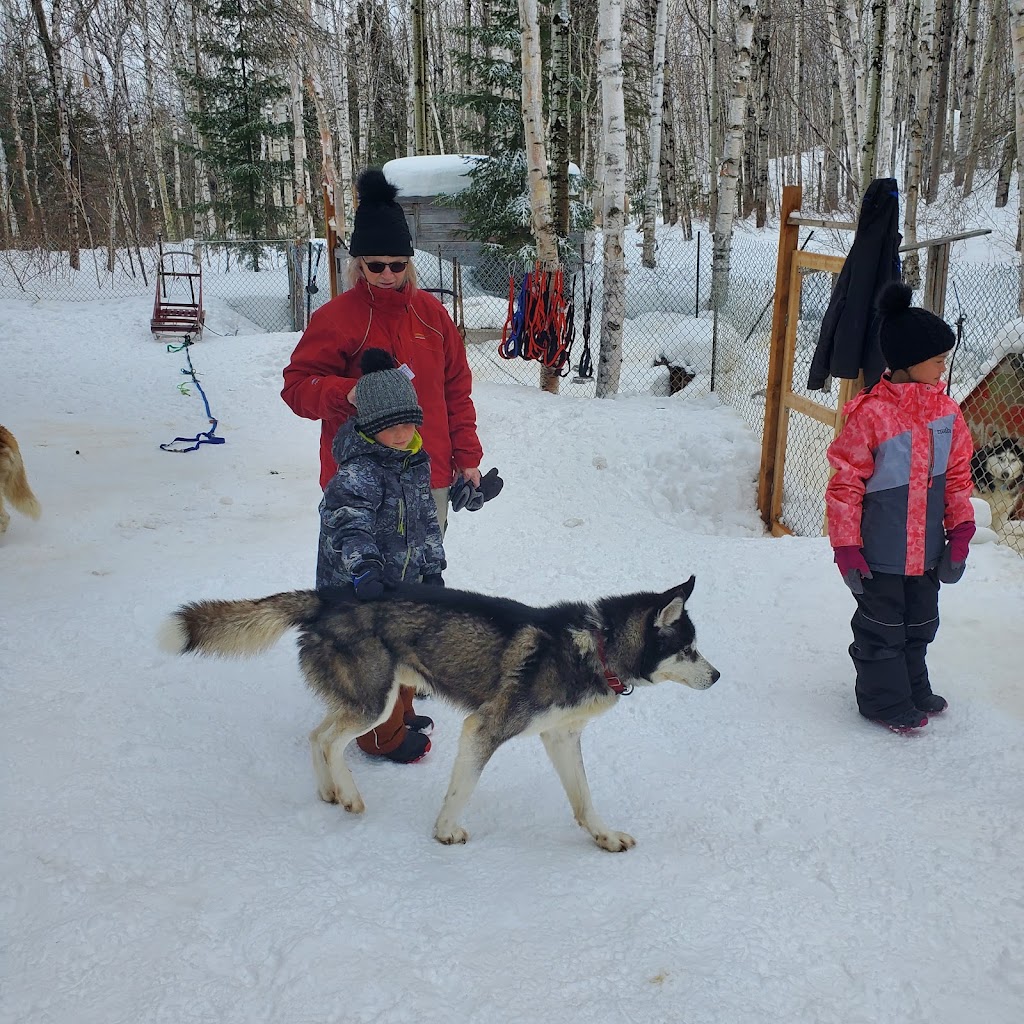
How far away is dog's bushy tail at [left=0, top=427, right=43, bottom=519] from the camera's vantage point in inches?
229

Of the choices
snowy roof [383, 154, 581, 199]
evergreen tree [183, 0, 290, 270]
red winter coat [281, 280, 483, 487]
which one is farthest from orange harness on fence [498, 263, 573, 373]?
evergreen tree [183, 0, 290, 270]

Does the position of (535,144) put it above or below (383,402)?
above

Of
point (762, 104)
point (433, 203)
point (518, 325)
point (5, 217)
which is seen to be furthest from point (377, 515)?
point (762, 104)

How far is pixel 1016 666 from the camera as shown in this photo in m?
4.10

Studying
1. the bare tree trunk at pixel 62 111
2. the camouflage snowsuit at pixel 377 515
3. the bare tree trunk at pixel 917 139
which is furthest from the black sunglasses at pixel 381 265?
the bare tree trunk at pixel 62 111

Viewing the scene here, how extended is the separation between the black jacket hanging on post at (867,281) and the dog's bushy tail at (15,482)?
17.1 ft

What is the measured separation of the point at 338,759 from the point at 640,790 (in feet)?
3.88

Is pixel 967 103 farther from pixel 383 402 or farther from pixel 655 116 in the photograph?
pixel 383 402

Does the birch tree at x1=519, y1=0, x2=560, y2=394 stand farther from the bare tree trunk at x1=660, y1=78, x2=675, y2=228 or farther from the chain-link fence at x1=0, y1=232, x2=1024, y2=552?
the bare tree trunk at x1=660, y1=78, x2=675, y2=228

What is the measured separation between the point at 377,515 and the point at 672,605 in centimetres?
110

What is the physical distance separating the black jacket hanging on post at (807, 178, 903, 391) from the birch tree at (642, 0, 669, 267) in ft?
49.5

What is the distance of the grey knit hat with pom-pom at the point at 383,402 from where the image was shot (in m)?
2.98

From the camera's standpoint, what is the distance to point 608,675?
2.90m

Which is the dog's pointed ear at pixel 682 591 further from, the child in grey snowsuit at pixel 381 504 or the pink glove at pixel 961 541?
the pink glove at pixel 961 541
